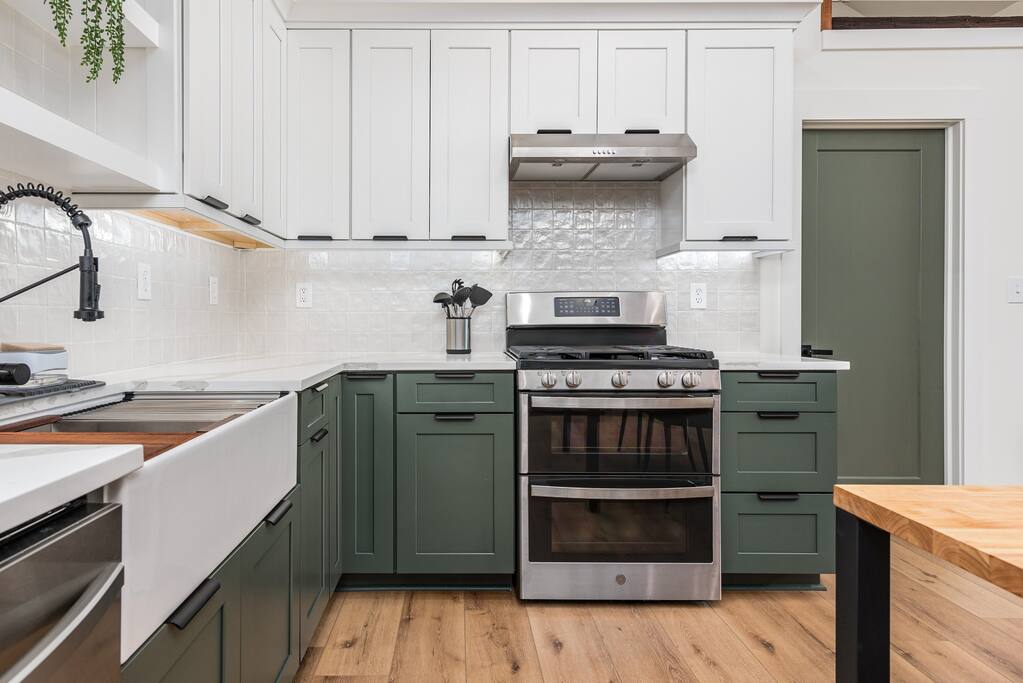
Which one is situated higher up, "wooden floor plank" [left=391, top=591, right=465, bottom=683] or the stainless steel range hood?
the stainless steel range hood

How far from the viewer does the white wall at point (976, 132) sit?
125 inches

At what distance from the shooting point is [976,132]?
126 inches

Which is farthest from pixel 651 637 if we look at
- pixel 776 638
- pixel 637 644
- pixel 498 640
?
pixel 498 640

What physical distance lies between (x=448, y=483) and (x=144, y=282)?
4.12ft

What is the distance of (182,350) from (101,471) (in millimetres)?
1854

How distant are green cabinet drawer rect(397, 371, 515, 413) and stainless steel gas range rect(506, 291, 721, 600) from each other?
0.29 feet

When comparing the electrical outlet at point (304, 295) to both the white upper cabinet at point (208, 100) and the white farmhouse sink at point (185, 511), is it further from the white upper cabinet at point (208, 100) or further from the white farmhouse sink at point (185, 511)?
the white farmhouse sink at point (185, 511)

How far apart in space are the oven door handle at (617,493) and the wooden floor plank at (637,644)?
41cm

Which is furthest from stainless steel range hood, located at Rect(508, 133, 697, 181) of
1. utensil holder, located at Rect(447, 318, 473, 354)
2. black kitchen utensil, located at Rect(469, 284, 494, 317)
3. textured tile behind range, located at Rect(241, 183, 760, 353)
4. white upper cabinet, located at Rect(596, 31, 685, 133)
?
utensil holder, located at Rect(447, 318, 473, 354)

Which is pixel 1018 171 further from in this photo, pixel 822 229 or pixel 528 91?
pixel 528 91

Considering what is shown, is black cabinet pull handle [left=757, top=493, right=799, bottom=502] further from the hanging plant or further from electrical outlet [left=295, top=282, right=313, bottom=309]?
the hanging plant


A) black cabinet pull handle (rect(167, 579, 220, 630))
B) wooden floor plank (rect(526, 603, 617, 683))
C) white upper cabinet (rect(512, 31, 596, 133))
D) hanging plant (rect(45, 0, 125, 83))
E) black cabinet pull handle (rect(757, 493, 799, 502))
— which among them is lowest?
wooden floor plank (rect(526, 603, 617, 683))

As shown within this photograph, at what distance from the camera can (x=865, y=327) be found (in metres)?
3.27

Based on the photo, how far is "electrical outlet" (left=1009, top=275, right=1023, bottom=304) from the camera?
126 inches
